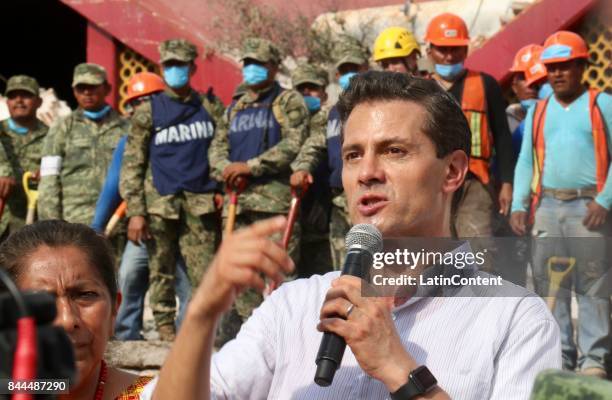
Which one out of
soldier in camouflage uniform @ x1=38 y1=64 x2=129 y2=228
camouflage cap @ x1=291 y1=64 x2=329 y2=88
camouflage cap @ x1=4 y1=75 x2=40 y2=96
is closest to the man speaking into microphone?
camouflage cap @ x1=291 y1=64 x2=329 y2=88

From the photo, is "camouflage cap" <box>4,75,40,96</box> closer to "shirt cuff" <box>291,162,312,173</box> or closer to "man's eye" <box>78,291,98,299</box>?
"shirt cuff" <box>291,162,312,173</box>

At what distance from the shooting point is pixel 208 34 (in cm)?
1334

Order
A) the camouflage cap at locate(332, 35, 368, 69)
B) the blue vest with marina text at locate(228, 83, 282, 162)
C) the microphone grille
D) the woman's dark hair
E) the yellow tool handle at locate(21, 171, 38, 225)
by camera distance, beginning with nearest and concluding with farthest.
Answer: the microphone grille → the woman's dark hair → the blue vest with marina text at locate(228, 83, 282, 162) → the camouflage cap at locate(332, 35, 368, 69) → the yellow tool handle at locate(21, 171, 38, 225)

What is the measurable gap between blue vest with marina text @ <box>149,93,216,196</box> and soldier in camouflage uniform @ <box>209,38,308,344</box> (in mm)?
173

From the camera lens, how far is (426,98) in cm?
317

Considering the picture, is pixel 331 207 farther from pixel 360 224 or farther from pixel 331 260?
pixel 360 224

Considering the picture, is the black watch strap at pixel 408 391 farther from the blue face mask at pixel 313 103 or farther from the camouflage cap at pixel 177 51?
the camouflage cap at pixel 177 51

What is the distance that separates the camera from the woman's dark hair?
3357 millimetres

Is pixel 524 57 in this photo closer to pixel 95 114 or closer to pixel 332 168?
pixel 332 168

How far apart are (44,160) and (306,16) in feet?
14.1

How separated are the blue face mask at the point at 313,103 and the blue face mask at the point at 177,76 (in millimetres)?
1017

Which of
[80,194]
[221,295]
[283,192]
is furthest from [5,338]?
[80,194]

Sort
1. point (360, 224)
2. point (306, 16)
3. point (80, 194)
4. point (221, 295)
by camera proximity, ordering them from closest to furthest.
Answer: point (221, 295) → point (360, 224) → point (80, 194) → point (306, 16)

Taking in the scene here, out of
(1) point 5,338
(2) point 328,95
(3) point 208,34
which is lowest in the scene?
(1) point 5,338
